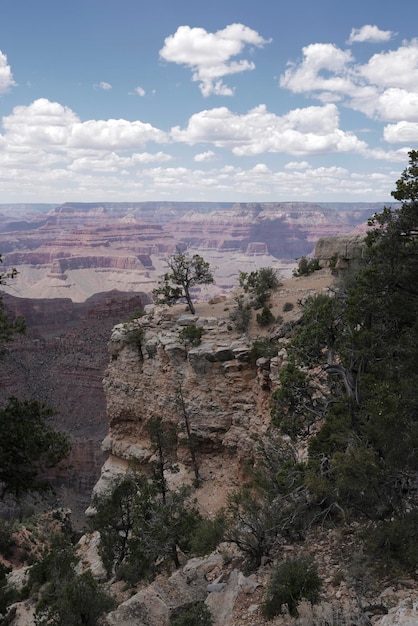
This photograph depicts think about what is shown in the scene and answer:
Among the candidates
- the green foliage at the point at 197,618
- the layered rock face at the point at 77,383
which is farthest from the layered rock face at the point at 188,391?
the layered rock face at the point at 77,383

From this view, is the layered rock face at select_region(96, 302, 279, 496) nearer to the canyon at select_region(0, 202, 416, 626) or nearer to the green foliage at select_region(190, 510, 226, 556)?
the canyon at select_region(0, 202, 416, 626)

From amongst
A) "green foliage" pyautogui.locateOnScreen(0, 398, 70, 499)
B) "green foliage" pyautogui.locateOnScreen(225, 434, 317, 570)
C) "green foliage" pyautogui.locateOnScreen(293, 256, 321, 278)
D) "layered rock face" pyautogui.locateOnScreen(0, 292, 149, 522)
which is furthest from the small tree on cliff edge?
"layered rock face" pyautogui.locateOnScreen(0, 292, 149, 522)

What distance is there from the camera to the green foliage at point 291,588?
816 centimetres

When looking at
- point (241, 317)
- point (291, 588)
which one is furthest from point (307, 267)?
point (291, 588)

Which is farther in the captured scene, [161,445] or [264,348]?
[161,445]

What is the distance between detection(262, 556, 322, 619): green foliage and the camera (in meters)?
8.16

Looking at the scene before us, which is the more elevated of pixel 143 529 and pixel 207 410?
pixel 207 410

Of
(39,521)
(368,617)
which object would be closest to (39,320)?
(39,521)

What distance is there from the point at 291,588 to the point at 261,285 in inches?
840

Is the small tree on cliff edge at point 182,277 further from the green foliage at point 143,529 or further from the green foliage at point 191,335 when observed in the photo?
the green foliage at point 143,529

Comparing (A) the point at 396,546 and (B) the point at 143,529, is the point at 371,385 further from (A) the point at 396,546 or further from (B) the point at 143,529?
(B) the point at 143,529

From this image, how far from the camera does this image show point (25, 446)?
10.9 m

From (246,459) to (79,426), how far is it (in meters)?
47.2

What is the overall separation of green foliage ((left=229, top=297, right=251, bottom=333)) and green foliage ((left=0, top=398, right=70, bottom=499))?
621 inches
